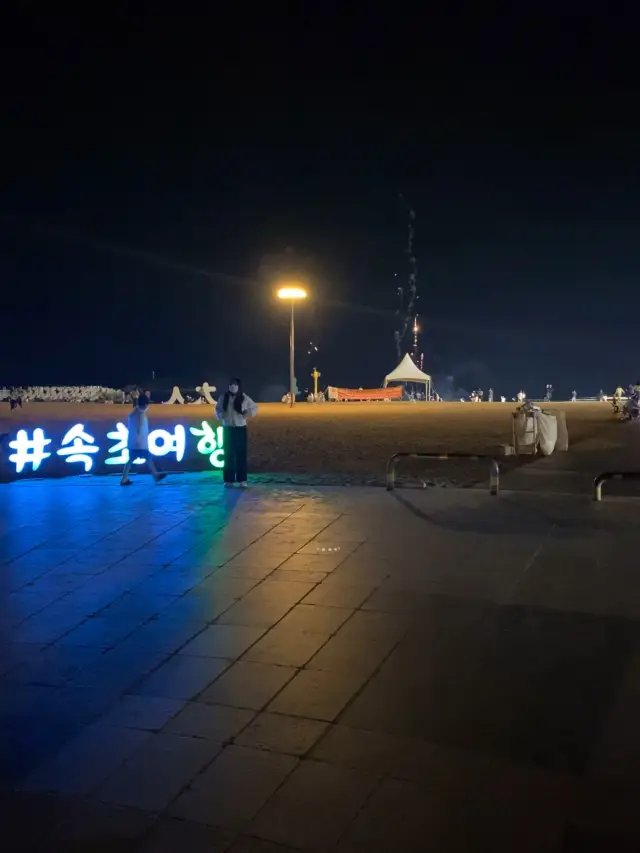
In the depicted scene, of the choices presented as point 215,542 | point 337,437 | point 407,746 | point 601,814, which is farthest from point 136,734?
point 337,437

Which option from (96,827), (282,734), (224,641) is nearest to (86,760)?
(96,827)

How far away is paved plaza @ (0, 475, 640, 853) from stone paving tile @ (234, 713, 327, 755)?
0.04 feet

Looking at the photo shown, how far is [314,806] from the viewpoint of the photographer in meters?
3.54

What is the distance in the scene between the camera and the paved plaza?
3438 mm

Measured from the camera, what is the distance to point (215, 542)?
25.8 ft

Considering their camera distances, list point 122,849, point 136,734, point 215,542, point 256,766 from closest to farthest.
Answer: point 122,849 → point 256,766 → point 136,734 → point 215,542

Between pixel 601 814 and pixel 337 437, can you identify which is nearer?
pixel 601 814

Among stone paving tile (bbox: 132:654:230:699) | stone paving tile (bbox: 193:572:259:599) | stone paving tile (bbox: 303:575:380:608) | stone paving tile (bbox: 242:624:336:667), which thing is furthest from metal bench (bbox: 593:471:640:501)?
stone paving tile (bbox: 132:654:230:699)

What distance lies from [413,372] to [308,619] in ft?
134

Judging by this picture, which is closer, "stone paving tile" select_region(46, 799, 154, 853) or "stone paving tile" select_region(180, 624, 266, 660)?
"stone paving tile" select_region(46, 799, 154, 853)

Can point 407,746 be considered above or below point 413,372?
below

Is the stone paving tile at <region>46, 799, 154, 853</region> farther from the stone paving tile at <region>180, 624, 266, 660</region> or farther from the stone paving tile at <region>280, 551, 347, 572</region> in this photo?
the stone paving tile at <region>280, 551, 347, 572</region>

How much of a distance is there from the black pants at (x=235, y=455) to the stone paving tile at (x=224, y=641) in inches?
218

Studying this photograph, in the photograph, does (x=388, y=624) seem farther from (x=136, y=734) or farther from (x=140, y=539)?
(x=140, y=539)
